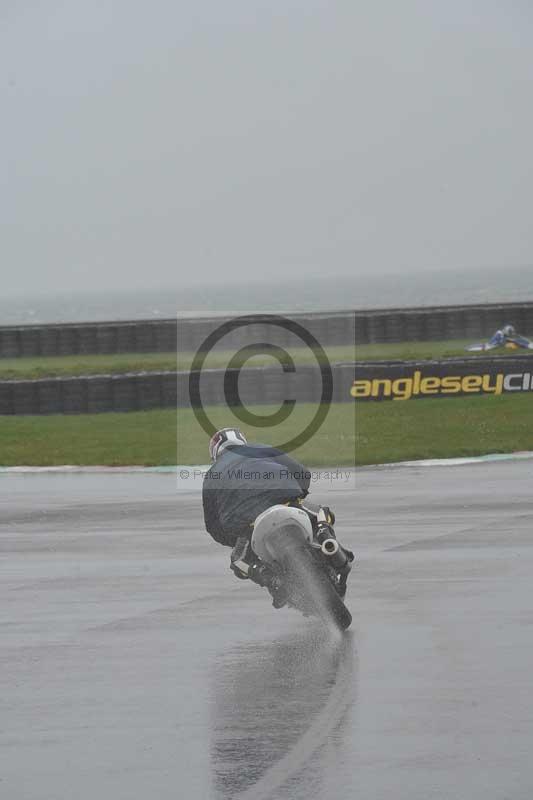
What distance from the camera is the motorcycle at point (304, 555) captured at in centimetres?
819

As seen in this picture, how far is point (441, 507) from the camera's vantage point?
1291 centimetres

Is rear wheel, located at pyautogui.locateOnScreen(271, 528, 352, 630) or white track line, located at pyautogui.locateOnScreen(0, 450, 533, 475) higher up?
rear wheel, located at pyautogui.locateOnScreen(271, 528, 352, 630)

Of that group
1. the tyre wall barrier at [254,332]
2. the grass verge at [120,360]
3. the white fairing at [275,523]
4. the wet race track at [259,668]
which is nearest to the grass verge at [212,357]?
the grass verge at [120,360]

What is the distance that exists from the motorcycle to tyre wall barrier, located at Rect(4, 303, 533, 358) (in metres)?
24.8

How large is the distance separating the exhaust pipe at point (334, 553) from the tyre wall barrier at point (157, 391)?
1217 centimetres

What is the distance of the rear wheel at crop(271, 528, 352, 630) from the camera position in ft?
26.8

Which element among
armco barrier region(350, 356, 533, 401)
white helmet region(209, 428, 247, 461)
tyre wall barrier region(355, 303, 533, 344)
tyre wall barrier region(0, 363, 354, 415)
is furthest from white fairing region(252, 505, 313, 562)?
tyre wall barrier region(355, 303, 533, 344)

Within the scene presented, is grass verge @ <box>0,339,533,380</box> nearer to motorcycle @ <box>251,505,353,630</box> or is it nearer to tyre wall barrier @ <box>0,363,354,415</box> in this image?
tyre wall barrier @ <box>0,363,354,415</box>

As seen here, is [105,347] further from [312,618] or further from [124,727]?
[124,727]

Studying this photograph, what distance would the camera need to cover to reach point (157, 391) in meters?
21.1

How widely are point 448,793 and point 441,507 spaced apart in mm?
7599

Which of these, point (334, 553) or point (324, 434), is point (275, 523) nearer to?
point (334, 553)

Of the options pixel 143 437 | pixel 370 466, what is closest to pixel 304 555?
pixel 370 466

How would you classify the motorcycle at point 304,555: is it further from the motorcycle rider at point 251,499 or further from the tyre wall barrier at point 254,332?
the tyre wall barrier at point 254,332
